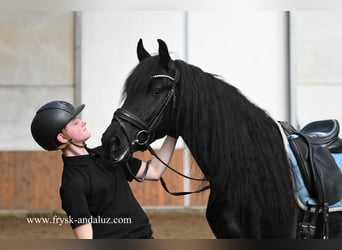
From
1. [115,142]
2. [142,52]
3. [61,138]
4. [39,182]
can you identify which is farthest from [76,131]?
[39,182]

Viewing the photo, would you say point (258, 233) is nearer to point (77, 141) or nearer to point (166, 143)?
point (166, 143)

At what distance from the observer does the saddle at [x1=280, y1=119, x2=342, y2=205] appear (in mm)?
2104

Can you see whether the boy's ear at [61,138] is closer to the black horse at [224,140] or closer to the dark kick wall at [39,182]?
the black horse at [224,140]

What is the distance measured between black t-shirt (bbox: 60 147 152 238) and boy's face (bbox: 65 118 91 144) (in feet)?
0.23

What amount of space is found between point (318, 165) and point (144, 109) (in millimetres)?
771

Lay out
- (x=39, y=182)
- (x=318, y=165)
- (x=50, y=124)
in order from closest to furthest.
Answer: (x=50, y=124) < (x=318, y=165) < (x=39, y=182)

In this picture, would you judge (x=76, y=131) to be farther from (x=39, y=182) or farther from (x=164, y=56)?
(x=39, y=182)

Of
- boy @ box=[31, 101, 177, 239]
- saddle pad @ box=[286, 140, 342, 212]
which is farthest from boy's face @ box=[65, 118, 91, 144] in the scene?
saddle pad @ box=[286, 140, 342, 212]

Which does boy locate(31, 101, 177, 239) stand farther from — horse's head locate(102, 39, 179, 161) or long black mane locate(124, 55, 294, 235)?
long black mane locate(124, 55, 294, 235)

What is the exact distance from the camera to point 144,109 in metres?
1.97

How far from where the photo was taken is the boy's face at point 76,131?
1985 millimetres

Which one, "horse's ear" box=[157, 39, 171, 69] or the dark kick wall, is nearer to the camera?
"horse's ear" box=[157, 39, 171, 69]

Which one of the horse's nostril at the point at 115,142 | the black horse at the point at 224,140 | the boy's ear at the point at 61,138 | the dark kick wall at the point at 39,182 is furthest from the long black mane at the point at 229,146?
the dark kick wall at the point at 39,182

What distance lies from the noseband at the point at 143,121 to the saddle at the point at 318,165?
550 millimetres
